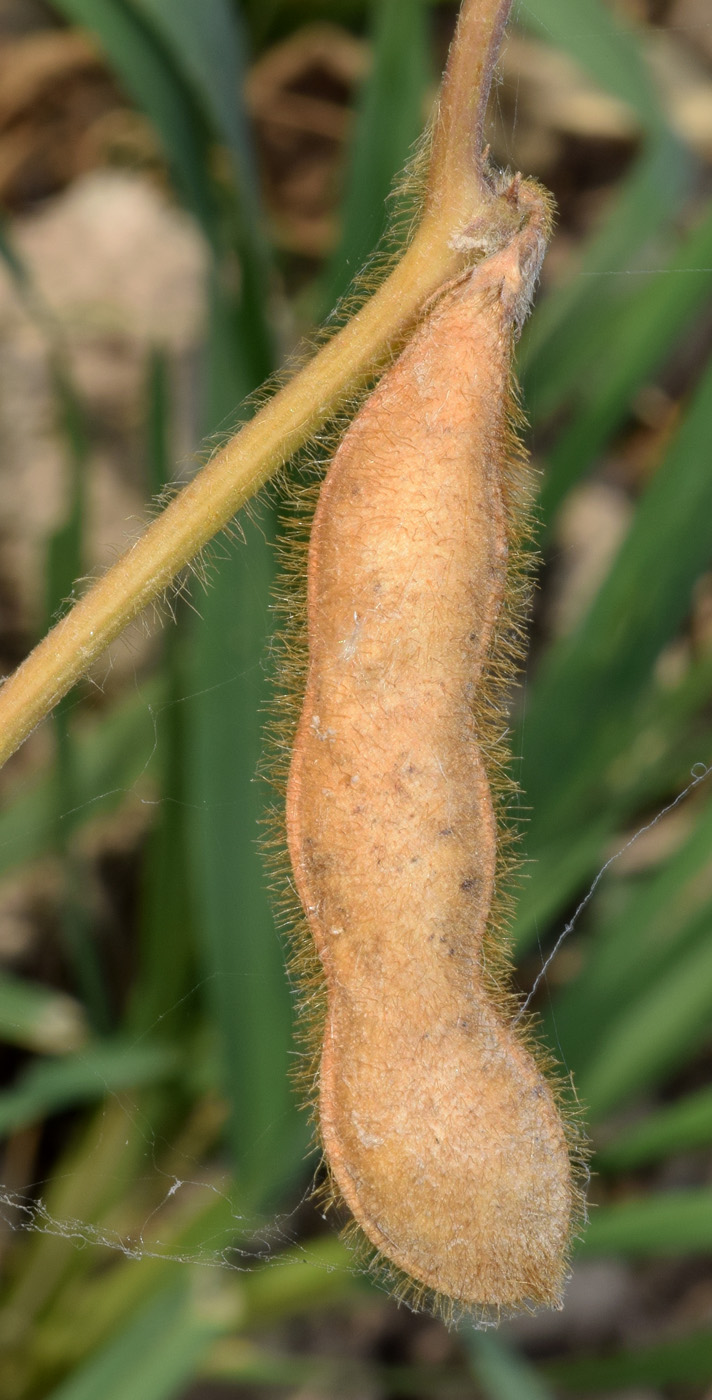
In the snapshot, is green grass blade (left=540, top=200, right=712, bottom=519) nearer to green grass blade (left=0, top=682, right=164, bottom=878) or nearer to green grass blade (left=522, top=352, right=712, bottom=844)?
green grass blade (left=522, top=352, right=712, bottom=844)

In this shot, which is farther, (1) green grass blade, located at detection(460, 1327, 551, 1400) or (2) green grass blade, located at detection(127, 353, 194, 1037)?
(2) green grass blade, located at detection(127, 353, 194, 1037)

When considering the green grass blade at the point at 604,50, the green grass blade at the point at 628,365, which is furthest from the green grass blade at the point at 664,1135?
the green grass blade at the point at 604,50

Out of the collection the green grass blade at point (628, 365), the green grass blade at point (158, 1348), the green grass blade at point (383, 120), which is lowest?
the green grass blade at point (158, 1348)

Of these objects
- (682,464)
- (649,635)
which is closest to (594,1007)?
(649,635)

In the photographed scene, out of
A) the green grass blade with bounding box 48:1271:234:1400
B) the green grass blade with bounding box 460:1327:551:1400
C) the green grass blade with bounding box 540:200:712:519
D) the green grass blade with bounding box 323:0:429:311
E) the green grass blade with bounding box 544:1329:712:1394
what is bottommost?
the green grass blade with bounding box 544:1329:712:1394

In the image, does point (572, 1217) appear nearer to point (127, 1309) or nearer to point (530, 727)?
point (530, 727)

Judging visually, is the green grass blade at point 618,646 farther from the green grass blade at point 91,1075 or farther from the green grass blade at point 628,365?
the green grass blade at point 91,1075

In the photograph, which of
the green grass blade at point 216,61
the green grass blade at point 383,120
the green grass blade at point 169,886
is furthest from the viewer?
the green grass blade at point 169,886

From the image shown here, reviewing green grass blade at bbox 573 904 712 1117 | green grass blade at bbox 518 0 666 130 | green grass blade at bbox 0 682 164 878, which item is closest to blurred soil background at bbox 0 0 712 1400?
green grass blade at bbox 0 682 164 878
